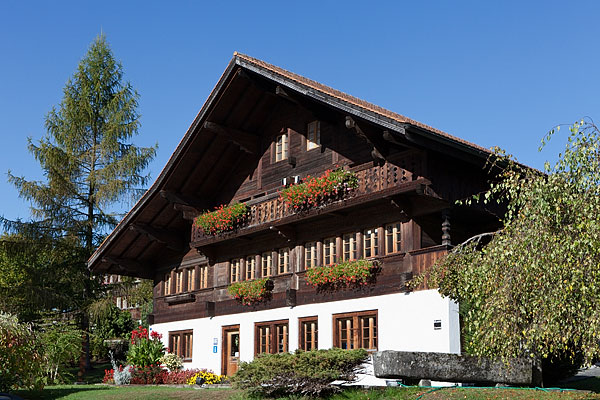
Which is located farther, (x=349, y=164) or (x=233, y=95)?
(x=233, y=95)

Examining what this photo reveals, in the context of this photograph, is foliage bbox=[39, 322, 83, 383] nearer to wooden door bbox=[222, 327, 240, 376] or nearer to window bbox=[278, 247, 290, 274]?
wooden door bbox=[222, 327, 240, 376]

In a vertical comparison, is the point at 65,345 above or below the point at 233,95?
below

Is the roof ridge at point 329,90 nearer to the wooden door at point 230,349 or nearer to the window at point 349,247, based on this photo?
the window at point 349,247

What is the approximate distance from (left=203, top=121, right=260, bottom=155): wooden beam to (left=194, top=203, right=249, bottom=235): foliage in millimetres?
2074

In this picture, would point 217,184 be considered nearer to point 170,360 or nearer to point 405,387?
point 170,360

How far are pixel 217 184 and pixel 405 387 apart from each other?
45.4 ft

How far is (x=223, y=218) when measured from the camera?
24.2 m

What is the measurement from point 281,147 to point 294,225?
3039mm

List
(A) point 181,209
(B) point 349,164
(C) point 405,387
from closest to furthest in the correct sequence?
(C) point 405,387 → (B) point 349,164 → (A) point 181,209

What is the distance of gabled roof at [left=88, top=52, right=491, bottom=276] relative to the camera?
57.5 feet

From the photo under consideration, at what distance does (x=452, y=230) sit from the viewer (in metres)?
19.8

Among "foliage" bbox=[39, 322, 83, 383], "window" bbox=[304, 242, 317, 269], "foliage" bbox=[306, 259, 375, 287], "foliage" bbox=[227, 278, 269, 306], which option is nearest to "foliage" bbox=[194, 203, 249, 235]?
"foliage" bbox=[227, 278, 269, 306]

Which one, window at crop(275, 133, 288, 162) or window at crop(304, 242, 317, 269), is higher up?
window at crop(275, 133, 288, 162)

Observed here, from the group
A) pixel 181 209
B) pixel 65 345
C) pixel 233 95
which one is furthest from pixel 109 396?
pixel 233 95
